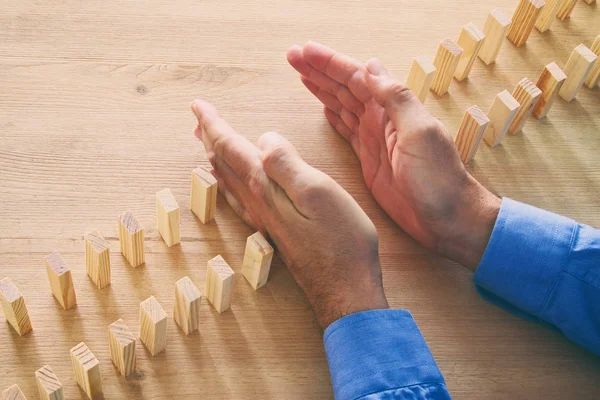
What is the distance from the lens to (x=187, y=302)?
33.4 inches

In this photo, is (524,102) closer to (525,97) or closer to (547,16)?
(525,97)

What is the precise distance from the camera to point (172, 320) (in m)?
0.91

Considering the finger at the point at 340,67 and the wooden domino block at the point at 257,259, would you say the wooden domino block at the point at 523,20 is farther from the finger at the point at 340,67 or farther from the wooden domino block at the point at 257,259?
the wooden domino block at the point at 257,259

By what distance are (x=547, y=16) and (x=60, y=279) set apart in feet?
3.30

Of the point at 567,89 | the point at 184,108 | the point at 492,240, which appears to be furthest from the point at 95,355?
the point at 567,89

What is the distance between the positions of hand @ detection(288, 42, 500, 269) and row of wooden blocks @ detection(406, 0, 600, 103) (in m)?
0.16

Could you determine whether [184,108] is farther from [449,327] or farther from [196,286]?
[449,327]

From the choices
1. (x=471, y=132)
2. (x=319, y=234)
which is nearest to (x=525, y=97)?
(x=471, y=132)

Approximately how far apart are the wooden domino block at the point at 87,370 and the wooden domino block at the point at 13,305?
0.08 metres

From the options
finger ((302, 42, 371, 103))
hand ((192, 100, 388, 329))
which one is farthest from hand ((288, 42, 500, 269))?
hand ((192, 100, 388, 329))

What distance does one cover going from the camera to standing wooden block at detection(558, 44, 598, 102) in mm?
1196

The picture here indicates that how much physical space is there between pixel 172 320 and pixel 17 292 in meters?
0.20

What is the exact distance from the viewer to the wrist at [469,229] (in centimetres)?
98

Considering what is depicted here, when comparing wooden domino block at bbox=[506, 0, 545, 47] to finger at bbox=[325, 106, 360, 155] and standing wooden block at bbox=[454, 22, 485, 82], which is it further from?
finger at bbox=[325, 106, 360, 155]
